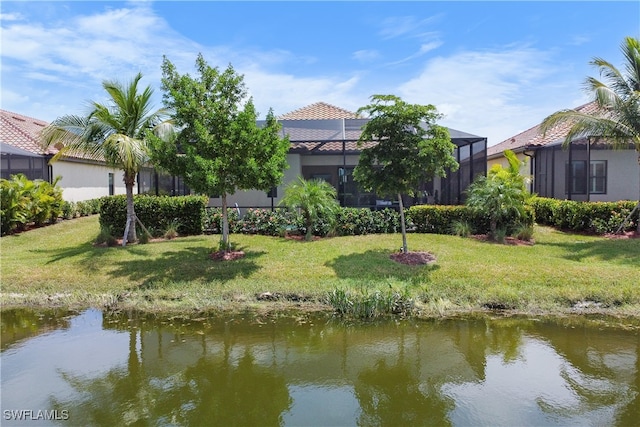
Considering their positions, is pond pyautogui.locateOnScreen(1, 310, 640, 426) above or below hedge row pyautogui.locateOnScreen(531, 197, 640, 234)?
below

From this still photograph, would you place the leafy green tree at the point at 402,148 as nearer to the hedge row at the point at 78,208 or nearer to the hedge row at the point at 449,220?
the hedge row at the point at 449,220

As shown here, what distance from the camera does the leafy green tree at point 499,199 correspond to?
508 inches

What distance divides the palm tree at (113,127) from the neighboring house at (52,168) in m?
3.69

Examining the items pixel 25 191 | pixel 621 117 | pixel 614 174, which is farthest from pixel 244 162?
pixel 614 174

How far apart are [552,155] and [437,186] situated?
5.01 meters

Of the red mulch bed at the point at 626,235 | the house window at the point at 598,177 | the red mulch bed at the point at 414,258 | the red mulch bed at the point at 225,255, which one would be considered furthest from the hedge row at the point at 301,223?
the house window at the point at 598,177

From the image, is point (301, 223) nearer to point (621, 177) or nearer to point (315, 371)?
point (315, 371)

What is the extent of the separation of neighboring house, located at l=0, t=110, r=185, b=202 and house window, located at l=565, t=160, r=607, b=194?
51.1ft

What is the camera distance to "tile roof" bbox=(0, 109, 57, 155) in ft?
62.7

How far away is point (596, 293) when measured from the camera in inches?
355

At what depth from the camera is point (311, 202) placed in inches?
517

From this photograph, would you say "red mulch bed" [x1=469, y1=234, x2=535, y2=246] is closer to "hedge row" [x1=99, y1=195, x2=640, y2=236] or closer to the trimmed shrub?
"hedge row" [x1=99, y1=195, x2=640, y2=236]

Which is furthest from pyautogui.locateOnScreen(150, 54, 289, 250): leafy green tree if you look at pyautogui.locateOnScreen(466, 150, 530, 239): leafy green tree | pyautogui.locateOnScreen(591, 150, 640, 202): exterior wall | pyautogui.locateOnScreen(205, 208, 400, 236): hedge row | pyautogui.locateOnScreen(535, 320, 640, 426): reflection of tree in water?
pyautogui.locateOnScreen(591, 150, 640, 202): exterior wall

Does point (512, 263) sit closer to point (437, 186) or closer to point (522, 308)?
point (522, 308)
